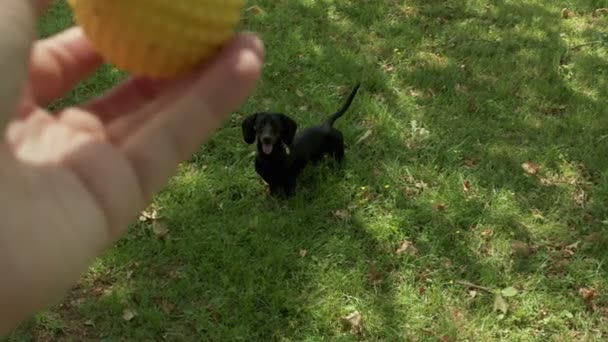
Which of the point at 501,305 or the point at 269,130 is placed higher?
the point at 269,130

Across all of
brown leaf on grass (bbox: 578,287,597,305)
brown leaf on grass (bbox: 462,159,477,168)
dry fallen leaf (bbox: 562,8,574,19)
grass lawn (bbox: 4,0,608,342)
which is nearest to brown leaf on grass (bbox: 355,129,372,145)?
Result: grass lawn (bbox: 4,0,608,342)

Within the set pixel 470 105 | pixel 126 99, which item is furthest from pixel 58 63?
pixel 470 105

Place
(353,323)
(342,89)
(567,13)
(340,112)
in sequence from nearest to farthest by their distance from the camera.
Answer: (353,323)
(340,112)
(342,89)
(567,13)

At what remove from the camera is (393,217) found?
3629 mm

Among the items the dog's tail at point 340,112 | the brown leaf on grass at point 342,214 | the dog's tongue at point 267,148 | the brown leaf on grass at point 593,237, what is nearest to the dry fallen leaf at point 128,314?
the dog's tongue at point 267,148

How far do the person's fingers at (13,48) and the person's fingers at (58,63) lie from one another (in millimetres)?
399

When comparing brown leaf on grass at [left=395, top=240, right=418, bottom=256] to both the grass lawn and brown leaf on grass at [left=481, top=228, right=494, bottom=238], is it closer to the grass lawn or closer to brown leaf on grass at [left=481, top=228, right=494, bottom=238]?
the grass lawn

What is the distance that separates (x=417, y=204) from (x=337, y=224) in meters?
0.44

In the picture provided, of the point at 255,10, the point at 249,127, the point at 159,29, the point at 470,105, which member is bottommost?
the point at 470,105

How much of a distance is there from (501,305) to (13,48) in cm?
255

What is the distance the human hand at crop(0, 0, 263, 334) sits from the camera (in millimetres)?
1158

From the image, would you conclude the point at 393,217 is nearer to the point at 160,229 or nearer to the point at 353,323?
the point at 353,323

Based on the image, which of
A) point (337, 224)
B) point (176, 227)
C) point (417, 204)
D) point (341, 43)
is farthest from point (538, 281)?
point (341, 43)

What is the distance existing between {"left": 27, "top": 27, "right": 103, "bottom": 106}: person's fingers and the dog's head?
1.92 metres
